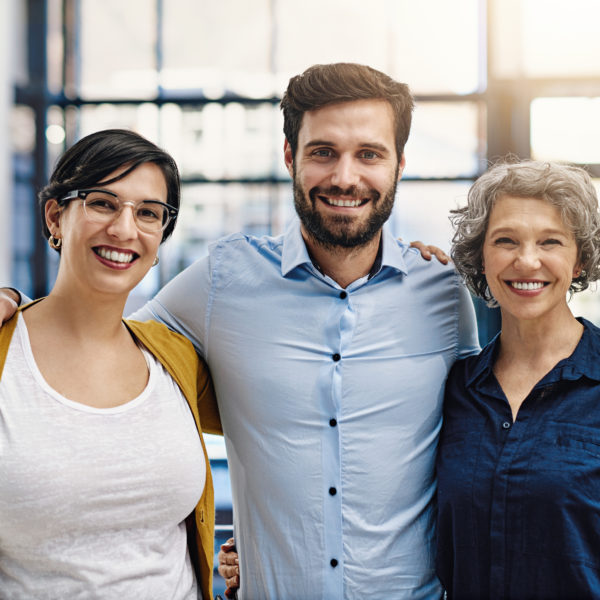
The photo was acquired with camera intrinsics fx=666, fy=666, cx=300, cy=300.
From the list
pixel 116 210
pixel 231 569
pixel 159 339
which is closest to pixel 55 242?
pixel 116 210

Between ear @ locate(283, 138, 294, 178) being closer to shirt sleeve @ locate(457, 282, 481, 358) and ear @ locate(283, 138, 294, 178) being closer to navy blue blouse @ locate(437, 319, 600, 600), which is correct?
shirt sleeve @ locate(457, 282, 481, 358)

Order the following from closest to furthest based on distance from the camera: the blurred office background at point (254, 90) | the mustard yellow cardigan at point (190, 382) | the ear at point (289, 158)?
the mustard yellow cardigan at point (190, 382)
the ear at point (289, 158)
the blurred office background at point (254, 90)

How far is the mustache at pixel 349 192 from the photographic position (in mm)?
1477

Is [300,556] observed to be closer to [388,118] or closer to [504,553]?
[504,553]

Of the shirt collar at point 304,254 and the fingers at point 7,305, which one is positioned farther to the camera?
the shirt collar at point 304,254

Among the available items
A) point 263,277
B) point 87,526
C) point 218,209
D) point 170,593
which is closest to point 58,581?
point 87,526

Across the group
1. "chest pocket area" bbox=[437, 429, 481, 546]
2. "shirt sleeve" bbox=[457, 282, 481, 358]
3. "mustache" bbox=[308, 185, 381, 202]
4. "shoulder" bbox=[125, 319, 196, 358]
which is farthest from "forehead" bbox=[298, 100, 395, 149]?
"chest pocket area" bbox=[437, 429, 481, 546]

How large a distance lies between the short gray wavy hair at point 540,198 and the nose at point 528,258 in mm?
89

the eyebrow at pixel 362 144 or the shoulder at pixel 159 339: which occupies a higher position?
the eyebrow at pixel 362 144

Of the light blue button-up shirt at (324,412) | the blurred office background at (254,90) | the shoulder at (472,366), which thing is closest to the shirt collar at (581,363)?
the shoulder at (472,366)

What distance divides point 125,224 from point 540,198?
0.83m

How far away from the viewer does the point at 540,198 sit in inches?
54.2

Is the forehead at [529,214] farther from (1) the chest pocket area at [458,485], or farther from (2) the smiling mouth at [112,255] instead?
(2) the smiling mouth at [112,255]

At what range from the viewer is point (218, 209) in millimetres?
3893
